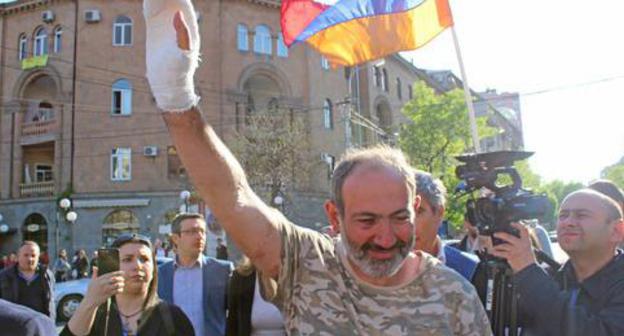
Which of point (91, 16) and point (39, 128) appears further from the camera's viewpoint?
point (39, 128)

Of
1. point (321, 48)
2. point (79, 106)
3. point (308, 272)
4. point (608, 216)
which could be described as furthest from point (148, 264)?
point (79, 106)

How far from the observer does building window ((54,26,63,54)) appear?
105 feet

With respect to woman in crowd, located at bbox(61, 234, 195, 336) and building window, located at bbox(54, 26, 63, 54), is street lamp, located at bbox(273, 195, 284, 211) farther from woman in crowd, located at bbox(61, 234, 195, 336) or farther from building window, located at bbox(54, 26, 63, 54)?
woman in crowd, located at bbox(61, 234, 195, 336)

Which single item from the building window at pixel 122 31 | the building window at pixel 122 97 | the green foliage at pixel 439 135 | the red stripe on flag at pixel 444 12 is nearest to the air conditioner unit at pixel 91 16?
the building window at pixel 122 31

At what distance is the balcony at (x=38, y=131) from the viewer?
102 ft

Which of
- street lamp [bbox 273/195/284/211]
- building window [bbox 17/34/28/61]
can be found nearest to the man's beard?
street lamp [bbox 273/195/284/211]

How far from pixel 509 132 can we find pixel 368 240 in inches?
3814

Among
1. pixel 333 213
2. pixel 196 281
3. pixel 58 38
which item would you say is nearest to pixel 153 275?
pixel 196 281

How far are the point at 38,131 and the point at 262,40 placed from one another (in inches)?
494

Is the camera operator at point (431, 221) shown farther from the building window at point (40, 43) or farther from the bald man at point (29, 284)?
the building window at point (40, 43)

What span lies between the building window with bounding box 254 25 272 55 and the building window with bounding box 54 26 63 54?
10014 millimetres

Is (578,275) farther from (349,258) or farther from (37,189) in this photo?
(37,189)

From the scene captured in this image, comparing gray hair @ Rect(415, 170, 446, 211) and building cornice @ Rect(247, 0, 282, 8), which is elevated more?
building cornice @ Rect(247, 0, 282, 8)

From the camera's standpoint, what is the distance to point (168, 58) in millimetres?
1692
